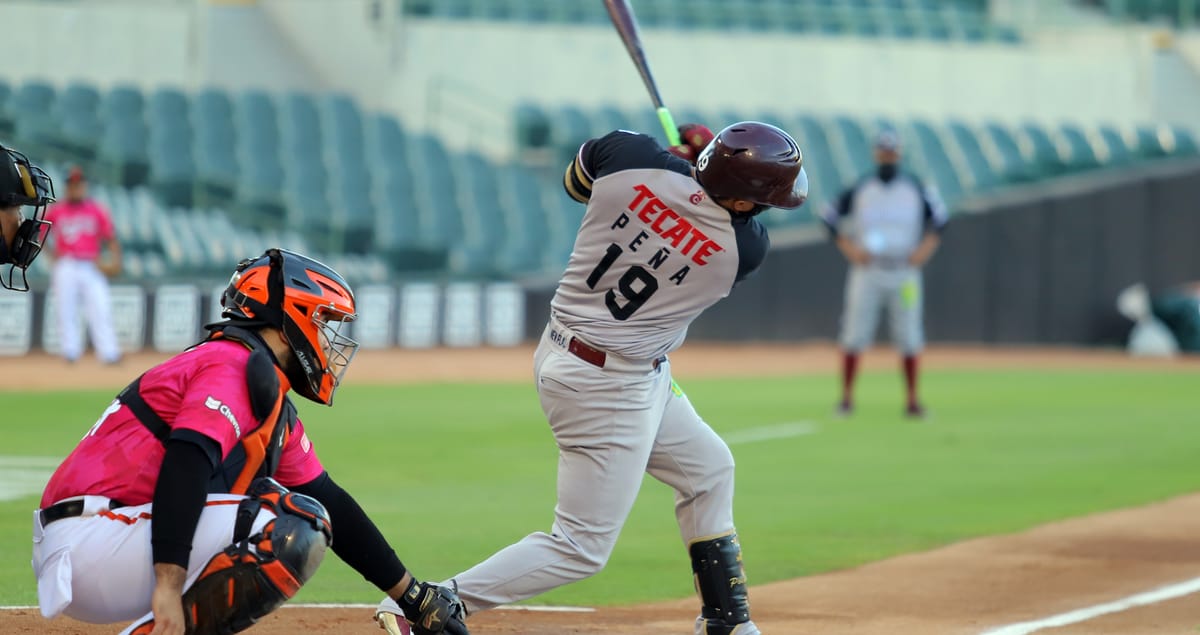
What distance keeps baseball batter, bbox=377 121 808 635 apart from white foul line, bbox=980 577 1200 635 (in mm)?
1577

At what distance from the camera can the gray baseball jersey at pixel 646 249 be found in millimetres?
5035

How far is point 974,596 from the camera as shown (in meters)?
6.54

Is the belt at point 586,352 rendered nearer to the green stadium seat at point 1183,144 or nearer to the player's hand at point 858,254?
the player's hand at point 858,254

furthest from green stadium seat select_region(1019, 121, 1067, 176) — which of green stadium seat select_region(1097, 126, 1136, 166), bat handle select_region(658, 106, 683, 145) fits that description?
bat handle select_region(658, 106, 683, 145)

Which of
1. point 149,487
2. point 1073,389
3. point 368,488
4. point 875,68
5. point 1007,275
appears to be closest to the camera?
point 149,487

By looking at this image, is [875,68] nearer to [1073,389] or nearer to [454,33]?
[454,33]

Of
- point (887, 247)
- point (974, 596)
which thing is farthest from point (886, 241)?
point (974, 596)

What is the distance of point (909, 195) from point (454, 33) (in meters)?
12.5

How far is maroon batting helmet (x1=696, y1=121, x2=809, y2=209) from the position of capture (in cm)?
496

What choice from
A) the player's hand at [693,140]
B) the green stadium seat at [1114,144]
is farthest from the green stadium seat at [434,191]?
the player's hand at [693,140]

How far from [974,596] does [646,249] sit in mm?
2423

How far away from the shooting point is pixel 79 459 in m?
4.10

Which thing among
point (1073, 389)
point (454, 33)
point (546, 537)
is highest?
point (454, 33)

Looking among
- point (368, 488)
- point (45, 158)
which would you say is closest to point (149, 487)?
point (368, 488)
